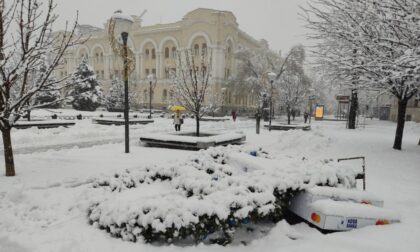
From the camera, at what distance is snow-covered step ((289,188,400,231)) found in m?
4.04

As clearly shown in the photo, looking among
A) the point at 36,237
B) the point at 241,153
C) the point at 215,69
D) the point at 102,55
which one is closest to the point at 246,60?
the point at 215,69

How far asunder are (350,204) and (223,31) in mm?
47199

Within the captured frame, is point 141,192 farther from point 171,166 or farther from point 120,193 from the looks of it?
point 171,166

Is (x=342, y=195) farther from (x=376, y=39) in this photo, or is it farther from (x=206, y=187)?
(x=376, y=39)

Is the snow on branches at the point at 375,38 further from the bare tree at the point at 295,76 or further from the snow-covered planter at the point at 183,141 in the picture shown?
the bare tree at the point at 295,76

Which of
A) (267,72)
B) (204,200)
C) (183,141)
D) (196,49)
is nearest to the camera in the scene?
(204,200)

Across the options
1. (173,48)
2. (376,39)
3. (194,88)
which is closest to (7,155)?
(194,88)

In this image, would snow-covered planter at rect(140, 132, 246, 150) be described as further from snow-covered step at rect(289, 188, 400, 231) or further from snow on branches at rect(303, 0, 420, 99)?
snow-covered step at rect(289, 188, 400, 231)

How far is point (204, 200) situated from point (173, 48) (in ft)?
172

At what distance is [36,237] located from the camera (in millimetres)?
3965

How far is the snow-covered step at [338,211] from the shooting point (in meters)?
4.04

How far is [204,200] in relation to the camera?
393 cm

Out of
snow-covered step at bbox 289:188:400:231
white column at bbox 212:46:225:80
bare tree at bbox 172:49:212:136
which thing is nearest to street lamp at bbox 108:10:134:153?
bare tree at bbox 172:49:212:136

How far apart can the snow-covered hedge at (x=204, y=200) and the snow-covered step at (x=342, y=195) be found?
0.15 m
